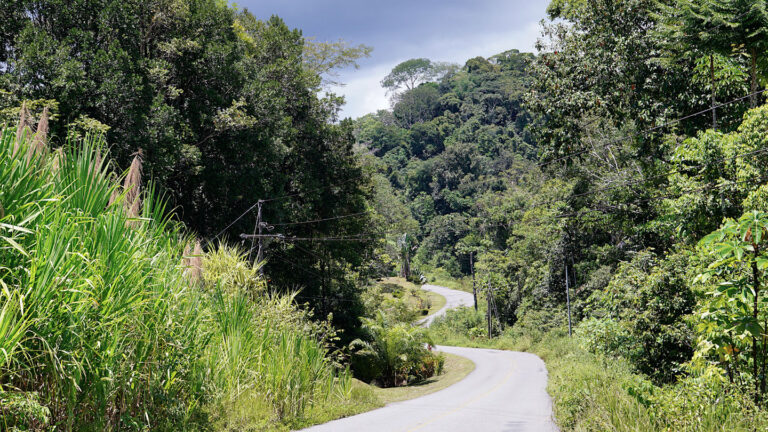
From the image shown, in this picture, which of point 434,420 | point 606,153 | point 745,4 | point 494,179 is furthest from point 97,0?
point 494,179

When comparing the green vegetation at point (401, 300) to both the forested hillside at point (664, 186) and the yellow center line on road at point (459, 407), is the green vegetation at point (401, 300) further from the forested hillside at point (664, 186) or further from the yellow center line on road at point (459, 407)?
the forested hillside at point (664, 186)

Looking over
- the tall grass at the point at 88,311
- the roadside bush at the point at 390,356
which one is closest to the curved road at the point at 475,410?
the roadside bush at the point at 390,356

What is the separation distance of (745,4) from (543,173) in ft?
101

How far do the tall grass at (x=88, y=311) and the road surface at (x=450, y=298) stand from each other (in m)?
42.6

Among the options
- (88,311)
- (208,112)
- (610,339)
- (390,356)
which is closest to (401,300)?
(390,356)

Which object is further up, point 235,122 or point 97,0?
point 97,0

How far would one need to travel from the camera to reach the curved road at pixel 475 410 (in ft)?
30.7

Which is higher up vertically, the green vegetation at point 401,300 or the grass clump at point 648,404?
the grass clump at point 648,404

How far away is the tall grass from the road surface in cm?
4260

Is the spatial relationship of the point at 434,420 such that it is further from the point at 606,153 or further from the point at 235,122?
the point at 606,153

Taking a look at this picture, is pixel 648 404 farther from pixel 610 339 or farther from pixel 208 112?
pixel 208 112

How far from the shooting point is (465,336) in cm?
4588

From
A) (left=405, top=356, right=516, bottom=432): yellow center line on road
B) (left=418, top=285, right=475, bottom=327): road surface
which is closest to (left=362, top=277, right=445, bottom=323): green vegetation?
(left=418, top=285, right=475, bottom=327): road surface

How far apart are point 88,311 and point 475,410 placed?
33.8ft
